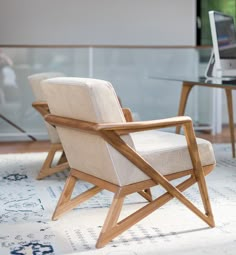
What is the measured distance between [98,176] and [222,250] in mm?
747

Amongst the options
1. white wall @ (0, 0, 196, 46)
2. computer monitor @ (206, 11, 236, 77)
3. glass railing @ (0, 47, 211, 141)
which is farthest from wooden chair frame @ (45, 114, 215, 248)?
white wall @ (0, 0, 196, 46)

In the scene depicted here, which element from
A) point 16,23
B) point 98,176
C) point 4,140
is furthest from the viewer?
point 16,23

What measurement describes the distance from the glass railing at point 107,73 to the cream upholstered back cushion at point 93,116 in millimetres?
3312

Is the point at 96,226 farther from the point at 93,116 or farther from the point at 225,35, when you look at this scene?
the point at 225,35

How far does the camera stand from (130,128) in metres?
2.80

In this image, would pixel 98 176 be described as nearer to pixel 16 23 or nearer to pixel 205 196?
pixel 205 196

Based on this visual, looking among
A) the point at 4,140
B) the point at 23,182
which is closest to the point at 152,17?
the point at 4,140

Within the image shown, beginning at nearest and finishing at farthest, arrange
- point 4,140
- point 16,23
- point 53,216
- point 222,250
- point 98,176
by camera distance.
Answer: point 222,250
point 98,176
point 53,216
point 4,140
point 16,23

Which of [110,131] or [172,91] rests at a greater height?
[110,131]

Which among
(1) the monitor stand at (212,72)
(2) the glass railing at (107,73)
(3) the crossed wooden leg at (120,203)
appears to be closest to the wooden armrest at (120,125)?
(3) the crossed wooden leg at (120,203)

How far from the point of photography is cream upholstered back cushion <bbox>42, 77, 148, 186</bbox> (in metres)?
2.79

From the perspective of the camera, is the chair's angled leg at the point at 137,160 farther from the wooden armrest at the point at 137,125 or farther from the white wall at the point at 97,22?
the white wall at the point at 97,22

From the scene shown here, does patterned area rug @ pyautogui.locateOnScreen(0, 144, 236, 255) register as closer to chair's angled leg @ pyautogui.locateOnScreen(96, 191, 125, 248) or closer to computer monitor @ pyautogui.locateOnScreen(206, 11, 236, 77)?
chair's angled leg @ pyautogui.locateOnScreen(96, 191, 125, 248)

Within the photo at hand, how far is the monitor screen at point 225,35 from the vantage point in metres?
5.00
